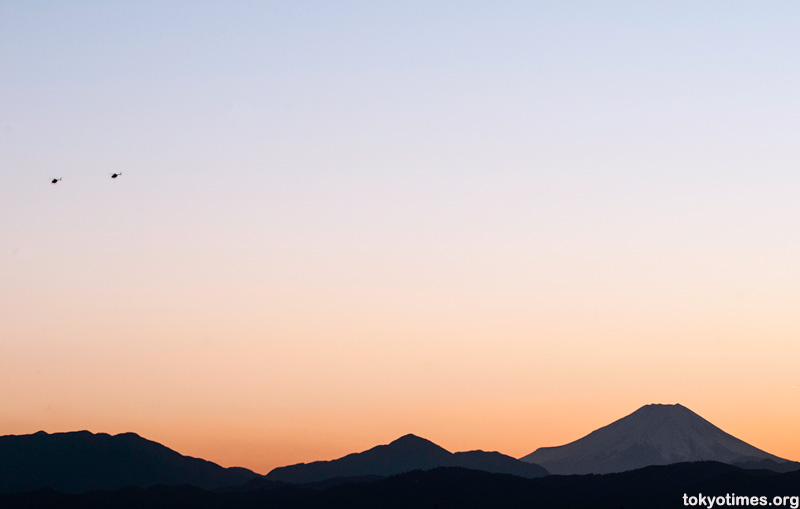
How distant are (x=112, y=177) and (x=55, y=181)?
31.5ft

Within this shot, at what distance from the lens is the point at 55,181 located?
117750mm

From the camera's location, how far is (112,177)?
11150 centimetres
